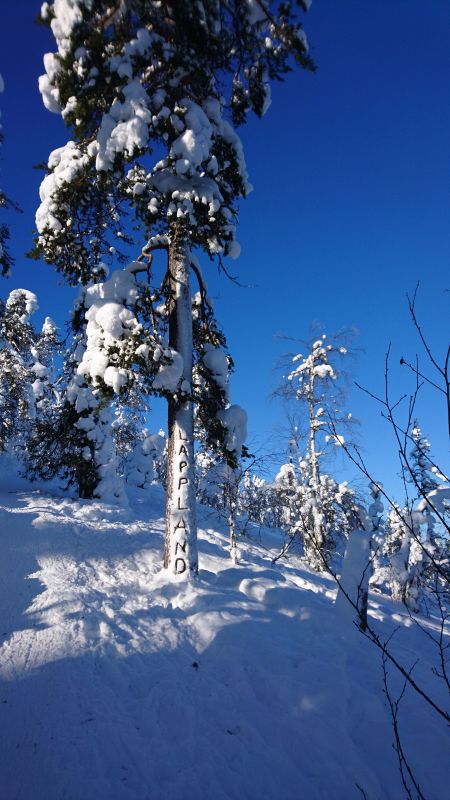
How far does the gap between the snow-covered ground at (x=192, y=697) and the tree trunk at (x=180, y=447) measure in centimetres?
46

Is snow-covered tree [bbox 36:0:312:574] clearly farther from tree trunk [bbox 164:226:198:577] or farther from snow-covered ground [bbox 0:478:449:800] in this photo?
snow-covered ground [bbox 0:478:449:800]

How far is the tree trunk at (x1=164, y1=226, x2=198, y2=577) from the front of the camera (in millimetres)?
5883

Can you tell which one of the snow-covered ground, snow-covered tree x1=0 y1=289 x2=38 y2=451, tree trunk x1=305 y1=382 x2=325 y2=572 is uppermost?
snow-covered tree x1=0 y1=289 x2=38 y2=451

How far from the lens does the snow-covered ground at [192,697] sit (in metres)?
2.68

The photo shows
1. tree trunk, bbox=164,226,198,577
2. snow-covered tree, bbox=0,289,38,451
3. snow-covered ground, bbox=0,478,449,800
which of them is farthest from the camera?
snow-covered tree, bbox=0,289,38,451

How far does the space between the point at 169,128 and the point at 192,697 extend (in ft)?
26.2

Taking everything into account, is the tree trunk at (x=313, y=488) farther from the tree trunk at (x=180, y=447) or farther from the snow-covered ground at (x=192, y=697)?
the tree trunk at (x=180, y=447)

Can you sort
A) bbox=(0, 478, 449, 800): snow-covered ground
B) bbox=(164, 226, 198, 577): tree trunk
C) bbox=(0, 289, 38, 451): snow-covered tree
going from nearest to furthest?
bbox=(0, 478, 449, 800): snow-covered ground, bbox=(164, 226, 198, 577): tree trunk, bbox=(0, 289, 38, 451): snow-covered tree

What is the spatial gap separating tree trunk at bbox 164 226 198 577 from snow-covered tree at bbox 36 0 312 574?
2 centimetres

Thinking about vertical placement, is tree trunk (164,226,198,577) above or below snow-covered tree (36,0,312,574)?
below

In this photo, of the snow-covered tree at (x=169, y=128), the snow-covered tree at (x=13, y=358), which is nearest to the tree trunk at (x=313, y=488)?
the snow-covered tree at (x=169, y=128)

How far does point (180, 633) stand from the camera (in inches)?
170

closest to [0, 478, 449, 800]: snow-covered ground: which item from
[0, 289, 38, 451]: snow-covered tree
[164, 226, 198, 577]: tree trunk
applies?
[164, 226, 198, 577]: tree trunk

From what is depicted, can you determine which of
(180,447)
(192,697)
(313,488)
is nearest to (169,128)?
(180,447)
